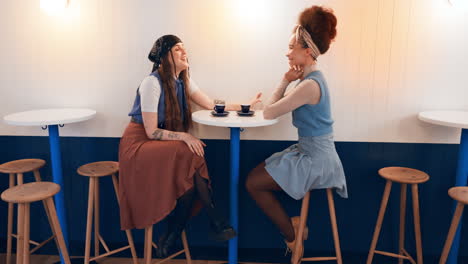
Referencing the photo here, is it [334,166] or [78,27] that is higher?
[78,27]

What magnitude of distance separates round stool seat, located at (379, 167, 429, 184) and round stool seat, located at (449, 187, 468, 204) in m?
0.19

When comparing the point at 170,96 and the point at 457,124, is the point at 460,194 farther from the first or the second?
the point at 170,96

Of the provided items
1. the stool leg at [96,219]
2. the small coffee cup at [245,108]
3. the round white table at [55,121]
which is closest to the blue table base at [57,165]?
the round white table at [55,121]

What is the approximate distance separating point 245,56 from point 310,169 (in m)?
1.03

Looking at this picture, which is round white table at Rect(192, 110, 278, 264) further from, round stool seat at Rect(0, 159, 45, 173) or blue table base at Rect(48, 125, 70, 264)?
round stool seat at Rect(0, 159, 45, 173)

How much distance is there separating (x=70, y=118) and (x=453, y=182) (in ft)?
9.30

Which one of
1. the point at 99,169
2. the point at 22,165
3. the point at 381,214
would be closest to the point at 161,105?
the point at 99,169

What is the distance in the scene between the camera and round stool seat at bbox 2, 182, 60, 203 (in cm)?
227

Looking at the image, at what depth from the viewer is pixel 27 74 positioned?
3.05m

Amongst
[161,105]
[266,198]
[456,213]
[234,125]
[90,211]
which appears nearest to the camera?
[234,125]

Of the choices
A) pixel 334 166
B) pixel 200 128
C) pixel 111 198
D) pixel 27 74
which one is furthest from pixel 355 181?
pixel 27 74

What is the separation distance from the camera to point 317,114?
2.39 m

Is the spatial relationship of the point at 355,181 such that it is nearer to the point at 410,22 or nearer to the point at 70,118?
the point at 410,22

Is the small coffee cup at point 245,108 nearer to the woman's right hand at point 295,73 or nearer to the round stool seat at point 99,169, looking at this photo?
the woman's right hand at point 295,73
